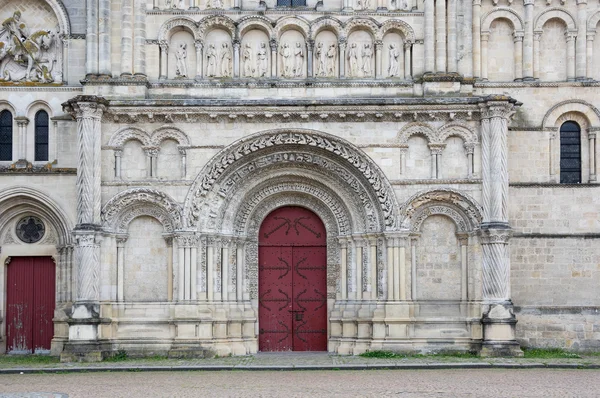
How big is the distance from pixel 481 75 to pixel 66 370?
1360 cm

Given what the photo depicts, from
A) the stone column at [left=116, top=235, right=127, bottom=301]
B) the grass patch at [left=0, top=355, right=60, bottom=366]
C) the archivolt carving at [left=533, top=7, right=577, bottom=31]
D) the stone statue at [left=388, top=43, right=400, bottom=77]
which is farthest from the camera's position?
the archivolt carving at [left=533, top=7, right=577, bottom=31]

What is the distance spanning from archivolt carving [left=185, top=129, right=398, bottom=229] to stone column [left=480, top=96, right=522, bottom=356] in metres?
2.50

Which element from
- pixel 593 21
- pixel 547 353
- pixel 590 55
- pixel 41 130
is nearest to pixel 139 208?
pixel 41 130

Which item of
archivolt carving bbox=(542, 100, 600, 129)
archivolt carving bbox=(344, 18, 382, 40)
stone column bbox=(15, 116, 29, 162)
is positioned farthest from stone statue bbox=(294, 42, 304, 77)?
stone column bbox=(15, 116, 29, 162)

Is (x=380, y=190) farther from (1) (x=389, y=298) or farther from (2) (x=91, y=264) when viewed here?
(2) (x=91, y=264)

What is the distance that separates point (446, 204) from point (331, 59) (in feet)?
16.6

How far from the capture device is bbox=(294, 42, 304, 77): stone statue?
25.5 metres

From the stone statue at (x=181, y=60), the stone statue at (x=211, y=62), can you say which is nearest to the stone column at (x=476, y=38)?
the stone statue at (x=211, y=62)

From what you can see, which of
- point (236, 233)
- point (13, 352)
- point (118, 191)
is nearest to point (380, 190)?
point (236, 233)

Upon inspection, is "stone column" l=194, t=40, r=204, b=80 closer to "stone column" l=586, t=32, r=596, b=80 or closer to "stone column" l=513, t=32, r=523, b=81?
"stone column" l=513, t=32, r=523, b=81

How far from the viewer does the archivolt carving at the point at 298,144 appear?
81.2 feet

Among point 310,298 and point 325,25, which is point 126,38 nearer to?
point 325,25

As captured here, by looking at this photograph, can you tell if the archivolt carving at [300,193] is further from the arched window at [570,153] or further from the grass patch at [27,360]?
the arched window at [570,153]

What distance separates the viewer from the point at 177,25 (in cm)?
2544
